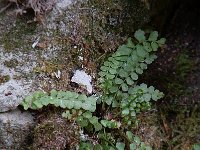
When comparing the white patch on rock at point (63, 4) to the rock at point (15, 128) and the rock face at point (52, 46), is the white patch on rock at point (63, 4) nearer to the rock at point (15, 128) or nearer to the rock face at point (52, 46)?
the rock face at point (52, 46)

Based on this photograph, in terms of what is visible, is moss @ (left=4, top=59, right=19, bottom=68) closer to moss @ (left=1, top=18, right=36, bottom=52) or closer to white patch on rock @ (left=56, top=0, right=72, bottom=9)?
moss @ (left=1, top=18, right=36, bottom=52)

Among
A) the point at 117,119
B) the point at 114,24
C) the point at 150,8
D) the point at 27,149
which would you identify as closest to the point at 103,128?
the point at 117,119

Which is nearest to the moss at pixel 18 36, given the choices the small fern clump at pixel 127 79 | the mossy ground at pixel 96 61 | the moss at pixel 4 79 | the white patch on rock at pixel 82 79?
the mossy ground at pixel 96 61

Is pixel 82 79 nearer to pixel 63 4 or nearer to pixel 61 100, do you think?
pixel 61 100

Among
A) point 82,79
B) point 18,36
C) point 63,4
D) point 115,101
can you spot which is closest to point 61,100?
point 82,79

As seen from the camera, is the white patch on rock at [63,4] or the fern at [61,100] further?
the white patch on rock at [63,4]
